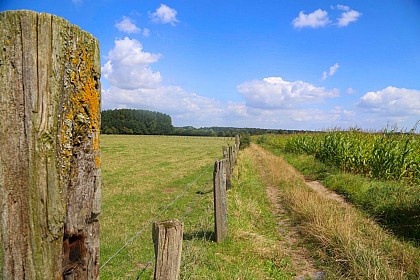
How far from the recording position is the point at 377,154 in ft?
38.1

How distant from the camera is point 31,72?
1155 millimetres

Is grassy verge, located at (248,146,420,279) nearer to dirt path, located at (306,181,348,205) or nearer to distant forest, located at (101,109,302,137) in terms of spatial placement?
dirt path, located at (306,181,348,205)

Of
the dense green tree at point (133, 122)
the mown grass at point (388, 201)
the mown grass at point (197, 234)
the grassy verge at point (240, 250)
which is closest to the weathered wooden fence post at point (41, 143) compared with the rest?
the mown grass at point (197, 234)

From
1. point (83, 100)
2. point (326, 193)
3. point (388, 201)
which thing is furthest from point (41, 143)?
point (326, 193)

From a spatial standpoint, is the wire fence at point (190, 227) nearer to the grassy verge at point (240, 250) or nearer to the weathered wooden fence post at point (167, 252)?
the grassy verge at point (240, 250)

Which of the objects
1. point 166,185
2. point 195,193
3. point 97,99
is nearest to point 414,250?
point 97,99

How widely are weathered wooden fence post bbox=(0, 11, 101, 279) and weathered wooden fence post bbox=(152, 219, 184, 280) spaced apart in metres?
0.80

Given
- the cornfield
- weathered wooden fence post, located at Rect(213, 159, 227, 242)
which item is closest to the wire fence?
weathered wooden fence post, located at Rect(213, 159, 227, 242)

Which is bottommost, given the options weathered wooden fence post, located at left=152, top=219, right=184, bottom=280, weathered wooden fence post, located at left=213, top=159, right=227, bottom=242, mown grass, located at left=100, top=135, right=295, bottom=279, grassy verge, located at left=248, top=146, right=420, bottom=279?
mown grass, located at left=100, top=135, right=295, bottom=279

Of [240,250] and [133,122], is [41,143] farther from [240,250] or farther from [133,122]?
[133,122]

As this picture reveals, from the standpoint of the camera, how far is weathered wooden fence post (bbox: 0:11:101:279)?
3.78 ft

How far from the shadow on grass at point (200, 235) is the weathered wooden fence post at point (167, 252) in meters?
3.58

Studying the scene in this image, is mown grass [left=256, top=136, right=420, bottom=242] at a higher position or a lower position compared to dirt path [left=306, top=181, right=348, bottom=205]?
higher

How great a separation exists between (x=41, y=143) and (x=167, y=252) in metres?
1.23
